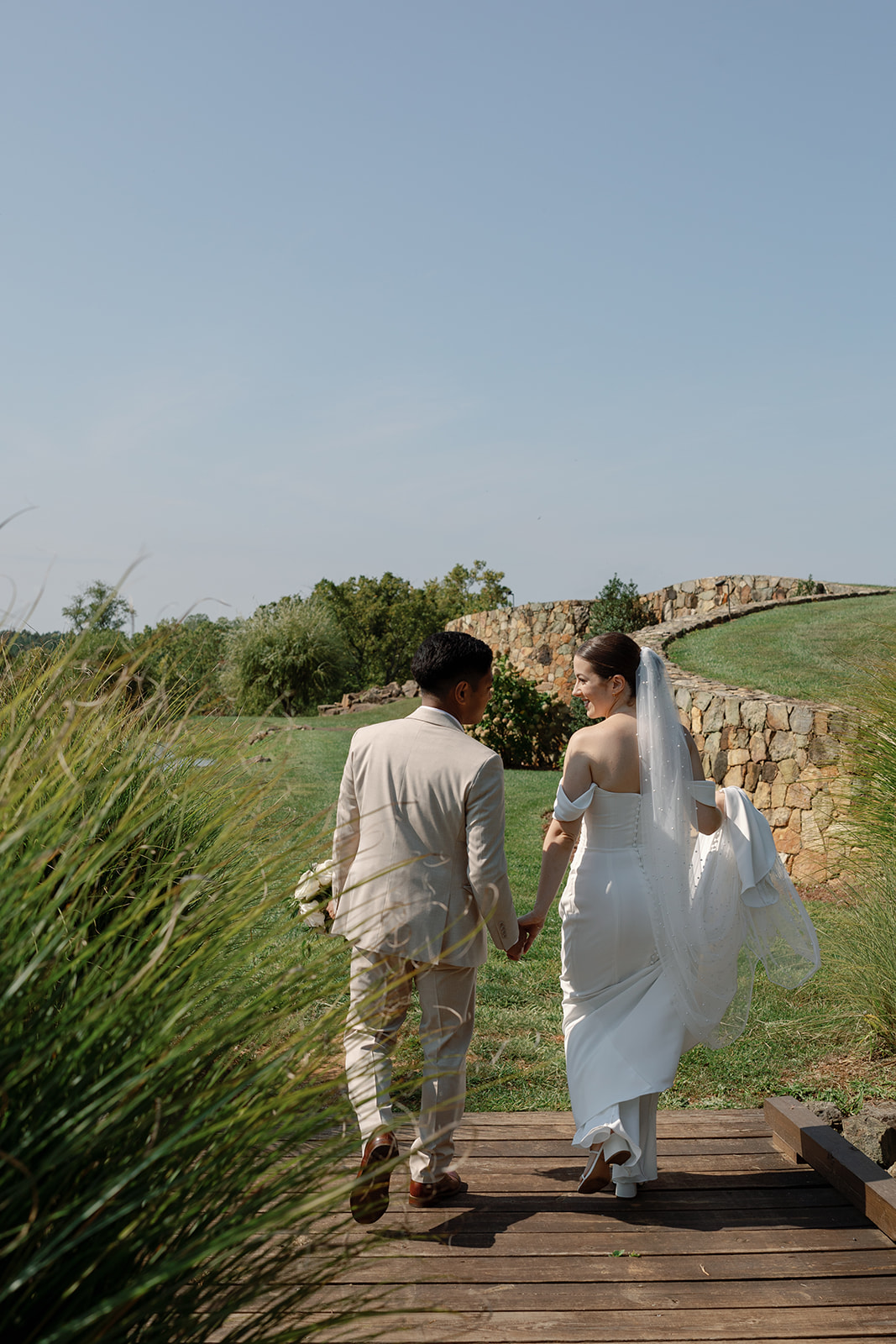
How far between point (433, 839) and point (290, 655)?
2560cm

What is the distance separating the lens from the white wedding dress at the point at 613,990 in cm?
365

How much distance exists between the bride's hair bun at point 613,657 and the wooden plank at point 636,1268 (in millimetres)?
2103

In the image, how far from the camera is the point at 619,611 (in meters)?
23.9

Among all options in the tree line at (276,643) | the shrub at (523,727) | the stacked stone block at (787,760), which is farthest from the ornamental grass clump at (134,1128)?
the shrub at (523,727)

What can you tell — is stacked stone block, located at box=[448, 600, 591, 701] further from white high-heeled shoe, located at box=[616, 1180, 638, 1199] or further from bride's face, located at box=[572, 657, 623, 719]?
white high-heeled shoe, located at box=[616, 1180, 638, 1199]

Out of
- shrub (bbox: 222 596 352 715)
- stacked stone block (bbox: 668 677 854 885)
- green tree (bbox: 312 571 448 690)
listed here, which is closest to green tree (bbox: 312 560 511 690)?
green tree (bbox: 312 571 448 690)

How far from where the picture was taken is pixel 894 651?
27.7 ft

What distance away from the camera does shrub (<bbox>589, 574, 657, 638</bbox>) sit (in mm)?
23234

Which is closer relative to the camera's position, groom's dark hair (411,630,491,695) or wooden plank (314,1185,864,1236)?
wooden plank (314,1185,864,1236)

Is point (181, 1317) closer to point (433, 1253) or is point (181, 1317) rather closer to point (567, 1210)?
point (433, 1253)

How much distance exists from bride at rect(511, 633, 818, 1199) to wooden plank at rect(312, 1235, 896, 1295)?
0.54 m

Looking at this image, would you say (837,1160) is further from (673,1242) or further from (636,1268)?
(636,1268)

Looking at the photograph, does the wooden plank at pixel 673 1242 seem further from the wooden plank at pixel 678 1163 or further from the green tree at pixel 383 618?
the green tree at pixel 383 618

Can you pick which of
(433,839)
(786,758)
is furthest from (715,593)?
(433,839)
